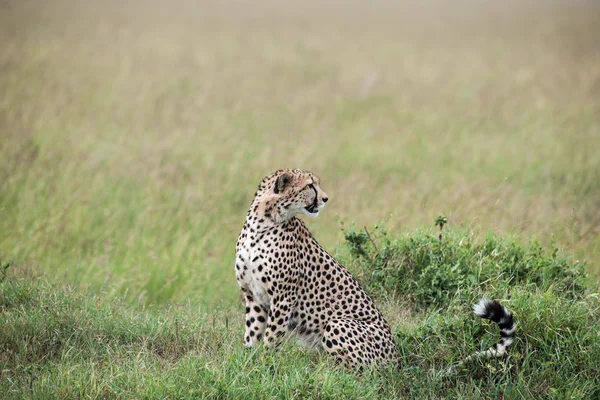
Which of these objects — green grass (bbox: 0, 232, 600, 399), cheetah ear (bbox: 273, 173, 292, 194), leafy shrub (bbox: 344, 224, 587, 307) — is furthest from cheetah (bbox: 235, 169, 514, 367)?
leafy shrub (bbox: 344, 224, 587, 307)

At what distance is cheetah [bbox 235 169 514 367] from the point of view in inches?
154

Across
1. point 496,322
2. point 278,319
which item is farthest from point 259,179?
point 496,322

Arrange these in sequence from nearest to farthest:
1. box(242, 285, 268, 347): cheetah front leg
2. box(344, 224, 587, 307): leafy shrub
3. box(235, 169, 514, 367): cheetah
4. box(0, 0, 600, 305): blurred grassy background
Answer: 1. box(235, 169, 514, 367): cheetah
2. box(242, 285, 268, 347): cheetah front leg
3. box(344, 224, 587, 307): leafy shrub
4. box(0, 0, 600, 305): blurred grassy background

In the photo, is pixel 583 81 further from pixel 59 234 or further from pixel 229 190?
pixel 59 234

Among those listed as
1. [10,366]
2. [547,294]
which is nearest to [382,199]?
[547,294]

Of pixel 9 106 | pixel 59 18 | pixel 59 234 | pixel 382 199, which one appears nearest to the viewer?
pixel 59 234

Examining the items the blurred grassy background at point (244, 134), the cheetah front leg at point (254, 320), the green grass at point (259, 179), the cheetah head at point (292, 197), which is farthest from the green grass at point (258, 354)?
the cheetah head at point (292, 197)

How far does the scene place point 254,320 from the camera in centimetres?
412

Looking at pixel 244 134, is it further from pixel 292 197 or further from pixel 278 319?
pixel 278 319

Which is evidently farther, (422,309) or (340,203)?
(340,203)

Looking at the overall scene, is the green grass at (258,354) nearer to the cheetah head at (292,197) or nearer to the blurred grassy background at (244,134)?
the blurred grassy background at (244,134)

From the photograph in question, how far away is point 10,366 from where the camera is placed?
387 centimetres

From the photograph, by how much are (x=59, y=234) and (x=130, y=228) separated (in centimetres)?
68

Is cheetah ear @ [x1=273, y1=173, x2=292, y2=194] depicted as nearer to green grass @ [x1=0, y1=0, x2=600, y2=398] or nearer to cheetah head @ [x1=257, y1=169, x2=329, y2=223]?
cheetah head @ [x1=257, y1=169, x2=329, y2=223]
